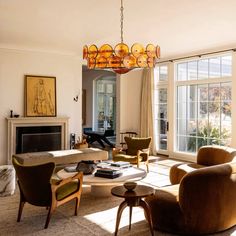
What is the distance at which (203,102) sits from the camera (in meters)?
7.68

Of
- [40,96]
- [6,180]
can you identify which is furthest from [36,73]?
[6,180]

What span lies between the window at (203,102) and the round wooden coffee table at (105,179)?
11.4 feet

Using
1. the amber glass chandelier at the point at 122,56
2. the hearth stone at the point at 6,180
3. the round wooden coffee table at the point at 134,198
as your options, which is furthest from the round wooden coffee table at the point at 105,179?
the amber glass chandelier at the point at 122,56

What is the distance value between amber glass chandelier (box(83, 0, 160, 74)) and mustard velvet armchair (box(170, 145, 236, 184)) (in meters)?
1.78

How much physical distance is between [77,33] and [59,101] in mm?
2517

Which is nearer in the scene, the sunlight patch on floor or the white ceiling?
the sunlight patch on floor

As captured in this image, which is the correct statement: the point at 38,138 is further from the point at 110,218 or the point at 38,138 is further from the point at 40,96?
the point at 110,218

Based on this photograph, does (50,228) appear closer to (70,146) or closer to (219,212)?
(219,212)

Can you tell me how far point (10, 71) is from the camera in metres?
7.25

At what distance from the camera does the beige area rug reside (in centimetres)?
339

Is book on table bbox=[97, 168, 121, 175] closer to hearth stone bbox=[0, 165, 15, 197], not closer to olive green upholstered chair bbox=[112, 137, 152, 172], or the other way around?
hearth stone bbox=[0, 165, 15, 197]

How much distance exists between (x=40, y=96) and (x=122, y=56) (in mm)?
4077

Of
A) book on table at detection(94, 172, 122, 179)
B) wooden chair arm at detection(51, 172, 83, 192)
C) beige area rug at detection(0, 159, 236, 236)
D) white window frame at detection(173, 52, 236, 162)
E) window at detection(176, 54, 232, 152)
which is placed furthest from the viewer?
window at detection(176, 54, 232, 152)

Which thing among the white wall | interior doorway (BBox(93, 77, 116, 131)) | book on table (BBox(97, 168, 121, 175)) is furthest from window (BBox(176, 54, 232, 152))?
interior doorway (BBox(93, 77, 116, 131))
